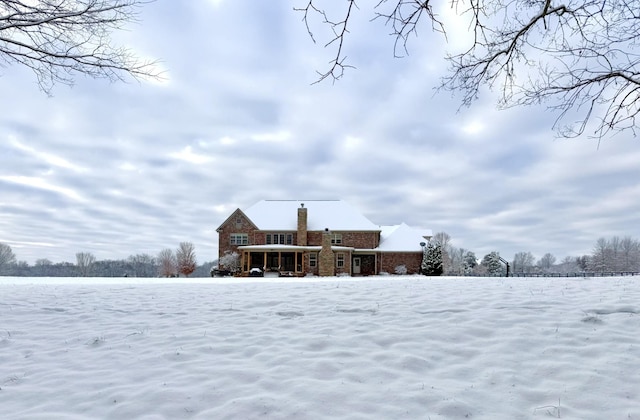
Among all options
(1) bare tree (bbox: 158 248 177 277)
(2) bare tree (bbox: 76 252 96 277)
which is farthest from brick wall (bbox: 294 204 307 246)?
(2) bare tree (bbox: 76 252 96 277)

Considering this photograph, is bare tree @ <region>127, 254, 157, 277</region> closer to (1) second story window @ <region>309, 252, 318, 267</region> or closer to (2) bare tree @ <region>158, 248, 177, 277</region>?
(2) bare tree @ <region>158, 248, 177, 277</region>

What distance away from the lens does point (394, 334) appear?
598cm

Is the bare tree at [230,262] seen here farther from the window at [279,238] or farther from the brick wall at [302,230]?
the brick wall at [302,230]

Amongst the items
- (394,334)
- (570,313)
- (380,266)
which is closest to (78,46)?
(394,334)

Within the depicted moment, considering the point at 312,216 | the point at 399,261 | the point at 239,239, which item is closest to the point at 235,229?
the point at 239,239

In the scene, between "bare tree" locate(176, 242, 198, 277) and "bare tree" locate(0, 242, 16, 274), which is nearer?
"bare tree" locate(176, 242, 198, 277)

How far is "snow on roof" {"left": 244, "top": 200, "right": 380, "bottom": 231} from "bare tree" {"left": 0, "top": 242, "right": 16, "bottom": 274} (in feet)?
159

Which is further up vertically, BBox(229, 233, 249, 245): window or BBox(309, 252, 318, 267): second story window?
BBox(229, 233, 249, 245): window

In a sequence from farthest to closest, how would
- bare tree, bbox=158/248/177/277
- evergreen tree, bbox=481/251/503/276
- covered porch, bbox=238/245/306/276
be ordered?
bare tree, bbox=158/248/177/277, evergreen tree, bbox=481/251/503/276, covered porch, bbox=238/245/306/276

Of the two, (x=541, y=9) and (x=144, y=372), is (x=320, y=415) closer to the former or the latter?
(x=144, y=372)

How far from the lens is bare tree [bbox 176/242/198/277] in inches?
1634

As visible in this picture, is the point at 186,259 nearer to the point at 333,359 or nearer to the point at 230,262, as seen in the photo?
the point at 230,262

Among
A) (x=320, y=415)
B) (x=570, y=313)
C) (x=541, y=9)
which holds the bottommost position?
(x=320, y=415)

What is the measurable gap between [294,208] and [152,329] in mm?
33529
